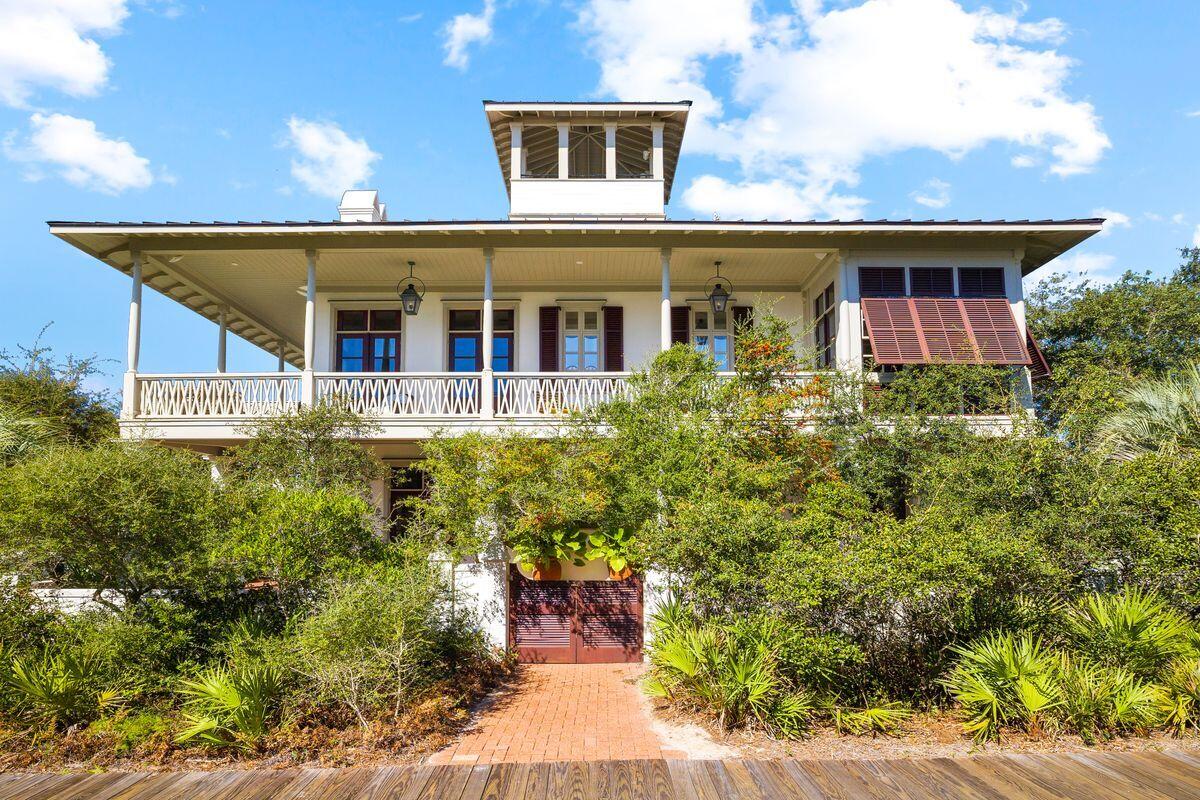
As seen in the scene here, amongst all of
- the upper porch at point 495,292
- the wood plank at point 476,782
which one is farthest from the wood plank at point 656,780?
the upper porch at point 495,292

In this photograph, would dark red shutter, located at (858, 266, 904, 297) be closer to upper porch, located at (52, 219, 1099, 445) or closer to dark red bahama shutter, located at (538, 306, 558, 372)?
upper porch, located at (52, 219, 1099, 445)

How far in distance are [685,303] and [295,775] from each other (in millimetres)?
11565

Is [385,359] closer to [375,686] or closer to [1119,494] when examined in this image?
[375,686]

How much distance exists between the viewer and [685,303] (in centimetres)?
1551

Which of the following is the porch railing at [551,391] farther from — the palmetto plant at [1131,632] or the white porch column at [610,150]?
the palmetto plant at [1131,632]

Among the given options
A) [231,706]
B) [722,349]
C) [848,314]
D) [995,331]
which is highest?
[848,314]

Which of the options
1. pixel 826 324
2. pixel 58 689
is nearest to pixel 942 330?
pixel 826 324

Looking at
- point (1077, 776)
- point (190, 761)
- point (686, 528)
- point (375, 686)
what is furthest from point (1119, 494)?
point (190, 761)

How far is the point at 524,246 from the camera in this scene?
13023 mm

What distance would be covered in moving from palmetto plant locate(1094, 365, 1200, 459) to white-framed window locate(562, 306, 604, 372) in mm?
8796

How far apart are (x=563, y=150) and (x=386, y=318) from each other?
502 cm

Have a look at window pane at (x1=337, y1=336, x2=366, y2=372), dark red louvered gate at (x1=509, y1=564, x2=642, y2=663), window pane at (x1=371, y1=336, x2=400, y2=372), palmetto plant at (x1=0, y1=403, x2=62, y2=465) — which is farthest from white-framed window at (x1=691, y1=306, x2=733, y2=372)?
palmetto plant at (x1=0, y1=403, x2=62, y2=465)

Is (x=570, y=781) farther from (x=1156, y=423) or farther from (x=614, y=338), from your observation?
(x=614, y=338)

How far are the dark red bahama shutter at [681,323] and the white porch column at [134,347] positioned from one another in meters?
9.73
